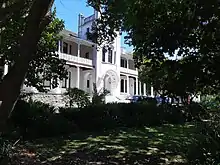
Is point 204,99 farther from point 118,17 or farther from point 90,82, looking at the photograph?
point 90,82

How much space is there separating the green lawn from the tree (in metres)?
1.47

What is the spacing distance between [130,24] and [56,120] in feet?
20.8

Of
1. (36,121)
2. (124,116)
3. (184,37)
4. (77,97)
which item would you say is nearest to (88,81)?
(77,97)

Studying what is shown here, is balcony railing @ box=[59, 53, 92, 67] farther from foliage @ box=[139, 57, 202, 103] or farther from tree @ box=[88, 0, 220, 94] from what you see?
foliage @ box=[139, 57, 202, 103]

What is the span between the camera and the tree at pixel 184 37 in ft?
21.2

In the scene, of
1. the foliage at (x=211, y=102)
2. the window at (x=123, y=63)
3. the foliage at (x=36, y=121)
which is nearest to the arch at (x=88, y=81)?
the window at (x=123, y=63)

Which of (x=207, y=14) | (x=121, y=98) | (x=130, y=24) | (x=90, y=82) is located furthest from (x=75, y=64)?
(x=207, y=14)

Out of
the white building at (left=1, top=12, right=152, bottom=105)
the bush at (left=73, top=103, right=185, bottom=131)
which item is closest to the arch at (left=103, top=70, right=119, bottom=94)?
the white building at (left=1, top=12, right=152, bottom=105)

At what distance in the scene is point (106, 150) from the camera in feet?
32.8

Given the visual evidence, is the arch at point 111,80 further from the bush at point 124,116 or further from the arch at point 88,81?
A: the bush at point 124,116

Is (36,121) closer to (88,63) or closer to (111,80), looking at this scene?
(88,63)

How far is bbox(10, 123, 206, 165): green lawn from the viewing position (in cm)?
848

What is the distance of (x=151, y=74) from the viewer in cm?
764

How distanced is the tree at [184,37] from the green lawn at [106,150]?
4.83 feet
